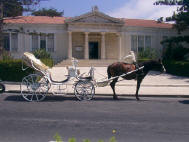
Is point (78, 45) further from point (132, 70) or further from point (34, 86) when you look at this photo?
point (34, 86)

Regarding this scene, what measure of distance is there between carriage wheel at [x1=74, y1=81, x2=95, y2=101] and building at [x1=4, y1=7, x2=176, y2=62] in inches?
825

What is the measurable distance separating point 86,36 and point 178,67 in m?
13.4

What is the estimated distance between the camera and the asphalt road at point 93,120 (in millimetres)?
6449

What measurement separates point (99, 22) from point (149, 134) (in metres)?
27.0

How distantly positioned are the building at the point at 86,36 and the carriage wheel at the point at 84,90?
68.7 feet

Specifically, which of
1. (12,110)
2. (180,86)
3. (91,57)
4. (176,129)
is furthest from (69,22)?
(176,129)

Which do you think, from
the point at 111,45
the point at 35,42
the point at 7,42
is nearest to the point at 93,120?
the point at 35,42

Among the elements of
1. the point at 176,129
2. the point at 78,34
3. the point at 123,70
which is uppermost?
the point at 78,34

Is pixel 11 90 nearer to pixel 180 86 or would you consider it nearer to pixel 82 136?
pixel 82 136

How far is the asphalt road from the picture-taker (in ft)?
21.2

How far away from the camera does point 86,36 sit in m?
33.1

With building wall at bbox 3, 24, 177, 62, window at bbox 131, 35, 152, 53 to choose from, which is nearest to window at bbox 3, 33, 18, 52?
building wall at bbox 3, 24, 177, 62

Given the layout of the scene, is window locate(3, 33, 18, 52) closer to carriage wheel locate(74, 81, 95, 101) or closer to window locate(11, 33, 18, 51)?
window locate(11, 33, 18, 51)

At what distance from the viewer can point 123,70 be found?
1192 centimetres
